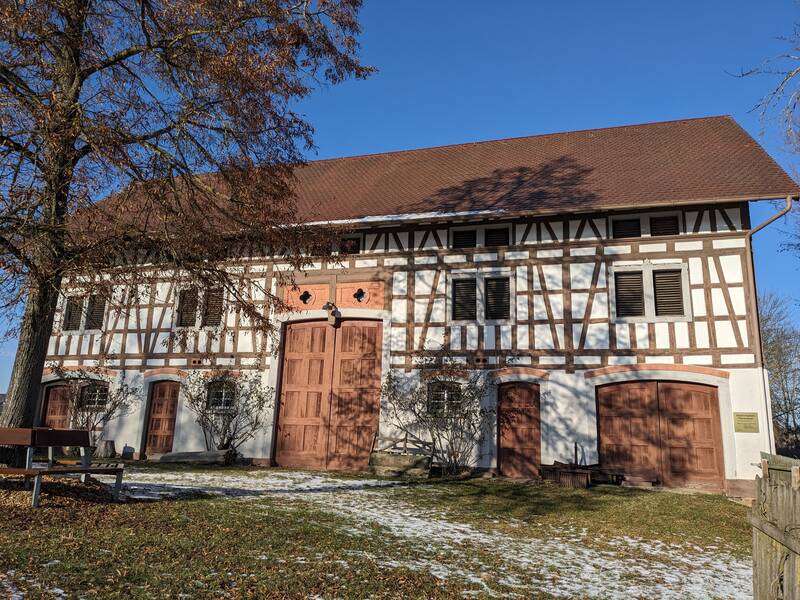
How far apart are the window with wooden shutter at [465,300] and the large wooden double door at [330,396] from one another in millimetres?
1926

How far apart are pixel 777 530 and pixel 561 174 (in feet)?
40.8

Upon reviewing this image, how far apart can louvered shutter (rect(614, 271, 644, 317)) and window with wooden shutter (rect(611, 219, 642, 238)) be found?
2.77 ft

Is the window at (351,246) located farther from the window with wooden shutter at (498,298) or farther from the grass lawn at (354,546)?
the grass lawn at (354,546)

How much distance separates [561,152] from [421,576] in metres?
13.8

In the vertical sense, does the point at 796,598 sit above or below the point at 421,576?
above

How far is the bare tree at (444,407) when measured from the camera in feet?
42.4

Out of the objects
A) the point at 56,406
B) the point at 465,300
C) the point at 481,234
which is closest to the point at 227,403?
the point at 56,406

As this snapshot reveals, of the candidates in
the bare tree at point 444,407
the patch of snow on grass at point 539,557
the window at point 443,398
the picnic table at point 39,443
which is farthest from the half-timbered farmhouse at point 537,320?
the picnic table at point 39,443

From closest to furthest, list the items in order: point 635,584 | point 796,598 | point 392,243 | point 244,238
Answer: point 796,598 < point 635,584 < point 244,238 < point 392,243

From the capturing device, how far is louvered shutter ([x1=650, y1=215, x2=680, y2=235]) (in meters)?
12.8

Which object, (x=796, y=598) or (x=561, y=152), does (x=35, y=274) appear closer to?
(x=796, y=598)

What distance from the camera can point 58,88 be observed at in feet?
24.4

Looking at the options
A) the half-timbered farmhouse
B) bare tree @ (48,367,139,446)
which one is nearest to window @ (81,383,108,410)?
bare tree @ (48,367,139,446)

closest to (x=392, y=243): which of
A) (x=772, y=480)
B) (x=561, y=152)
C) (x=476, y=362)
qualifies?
(x=476, y=362)
